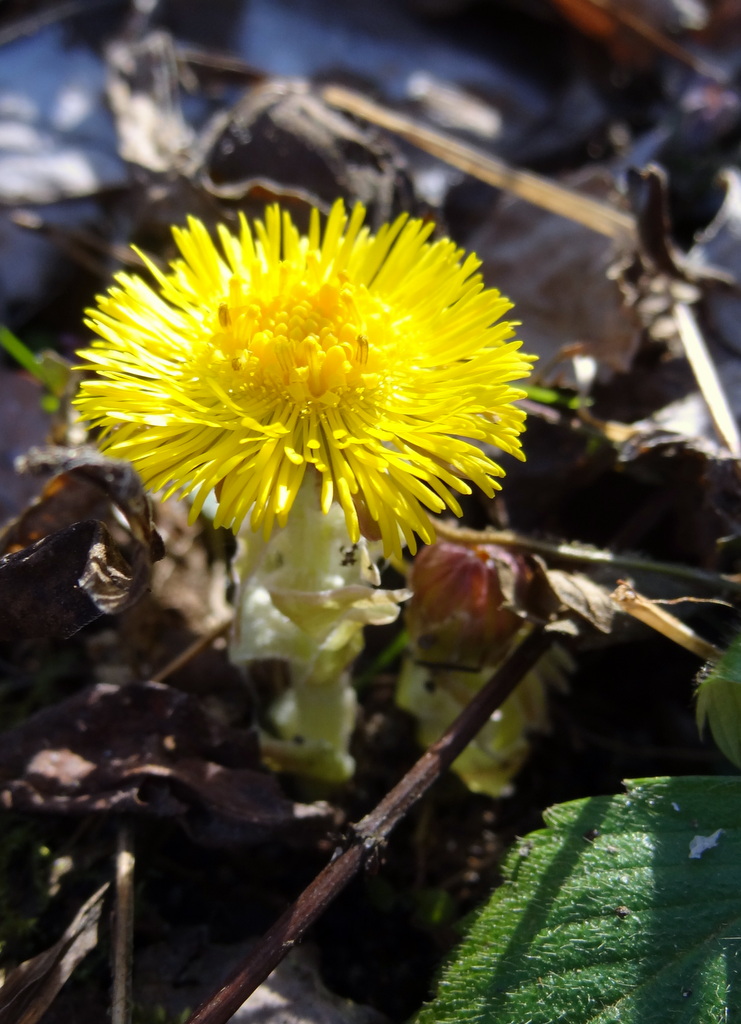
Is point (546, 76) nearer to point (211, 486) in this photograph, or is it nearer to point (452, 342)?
point (452, 342)

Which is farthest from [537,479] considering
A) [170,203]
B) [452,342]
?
[170,203]

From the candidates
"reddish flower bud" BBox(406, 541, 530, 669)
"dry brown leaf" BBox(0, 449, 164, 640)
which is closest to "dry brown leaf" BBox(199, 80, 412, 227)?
"reddish flower bud" BBox(406, 541, 530, 669)

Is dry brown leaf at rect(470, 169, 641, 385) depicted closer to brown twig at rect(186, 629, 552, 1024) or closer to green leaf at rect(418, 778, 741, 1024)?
brown twig at rect(186, 629, 552, 1024)

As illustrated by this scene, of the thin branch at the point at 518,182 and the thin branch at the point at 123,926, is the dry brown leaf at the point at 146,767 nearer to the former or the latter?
the thin branch at the point at 123,926

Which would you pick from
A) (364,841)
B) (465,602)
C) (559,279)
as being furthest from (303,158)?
(364,841)

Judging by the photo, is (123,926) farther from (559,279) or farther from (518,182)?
(518,182)
